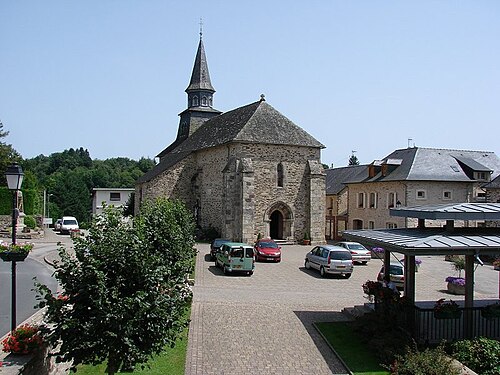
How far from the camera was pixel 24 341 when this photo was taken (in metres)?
8.88

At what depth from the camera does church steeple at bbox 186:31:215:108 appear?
52.2 m

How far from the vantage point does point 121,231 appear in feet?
28.8

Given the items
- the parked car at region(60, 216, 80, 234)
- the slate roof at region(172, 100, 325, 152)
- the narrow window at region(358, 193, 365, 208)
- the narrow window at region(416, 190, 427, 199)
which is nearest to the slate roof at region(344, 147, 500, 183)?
the narrow window at region(416, 190, 427, 199)

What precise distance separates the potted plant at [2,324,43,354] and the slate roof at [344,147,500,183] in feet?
104

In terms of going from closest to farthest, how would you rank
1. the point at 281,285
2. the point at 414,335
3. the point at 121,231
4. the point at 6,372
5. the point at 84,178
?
1. the point at 6,372
2. the point at 121,231
3. the point at 414,335
4. the point at 281,285
5. the point at 84,178

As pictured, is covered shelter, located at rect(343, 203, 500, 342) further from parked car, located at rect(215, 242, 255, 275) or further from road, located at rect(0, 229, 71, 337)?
parked car, located at rect(215, 242, 255, 275)

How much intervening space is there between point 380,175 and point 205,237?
14836 mm

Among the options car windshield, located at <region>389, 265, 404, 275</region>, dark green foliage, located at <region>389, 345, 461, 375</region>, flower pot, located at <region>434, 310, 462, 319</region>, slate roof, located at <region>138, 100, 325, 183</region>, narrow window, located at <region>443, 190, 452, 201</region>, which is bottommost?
dark green foliage, located at <region>389, 345, 461, 375</region>

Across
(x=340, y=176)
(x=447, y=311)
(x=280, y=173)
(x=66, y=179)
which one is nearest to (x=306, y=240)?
(x=280, y=173)

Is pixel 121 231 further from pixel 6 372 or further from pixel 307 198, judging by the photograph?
pixel 307 198

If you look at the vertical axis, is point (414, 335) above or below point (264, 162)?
below

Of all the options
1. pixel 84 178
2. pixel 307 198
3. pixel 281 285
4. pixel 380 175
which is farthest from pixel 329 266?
pixel 84 178

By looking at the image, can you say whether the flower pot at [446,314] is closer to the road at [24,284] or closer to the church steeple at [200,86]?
the road at [24,284]

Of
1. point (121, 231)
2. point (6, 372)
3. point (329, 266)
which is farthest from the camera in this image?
point (329, 266)
